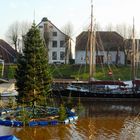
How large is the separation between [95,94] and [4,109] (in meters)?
16.0

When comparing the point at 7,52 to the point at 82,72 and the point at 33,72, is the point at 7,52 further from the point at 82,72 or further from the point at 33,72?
the point at 33,72

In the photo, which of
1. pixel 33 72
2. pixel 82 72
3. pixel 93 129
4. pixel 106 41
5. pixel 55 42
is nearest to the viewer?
pixel 93 129

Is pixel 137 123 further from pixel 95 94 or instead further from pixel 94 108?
pixel 95 94

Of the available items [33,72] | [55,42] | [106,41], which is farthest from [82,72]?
[33,72]

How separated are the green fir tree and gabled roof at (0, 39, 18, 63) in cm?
4321

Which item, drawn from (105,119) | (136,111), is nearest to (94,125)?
(105,119)

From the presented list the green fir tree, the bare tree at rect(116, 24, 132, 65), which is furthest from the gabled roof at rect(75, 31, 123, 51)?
the green fir tree

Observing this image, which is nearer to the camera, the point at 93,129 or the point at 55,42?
the point at 93,129

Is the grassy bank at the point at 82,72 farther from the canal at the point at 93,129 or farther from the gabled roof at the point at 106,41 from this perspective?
the canal at the point at 93,129

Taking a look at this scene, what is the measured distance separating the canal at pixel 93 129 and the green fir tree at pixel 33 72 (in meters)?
3.42

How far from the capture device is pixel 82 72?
6200 centimetres

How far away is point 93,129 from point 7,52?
49.5 metres

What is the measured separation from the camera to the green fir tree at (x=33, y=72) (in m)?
27.9

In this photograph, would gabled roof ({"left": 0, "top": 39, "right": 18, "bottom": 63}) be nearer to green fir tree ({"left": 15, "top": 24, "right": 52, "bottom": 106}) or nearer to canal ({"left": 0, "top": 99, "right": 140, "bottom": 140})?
canal ({"left": 0, "top": 99, "right": 140, "bottom": 140})
